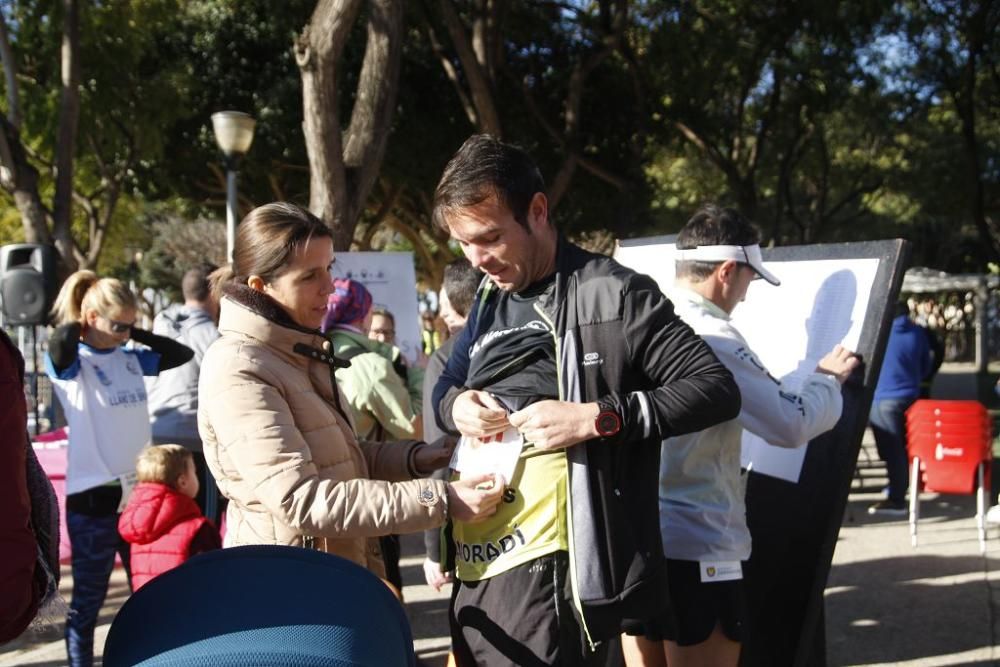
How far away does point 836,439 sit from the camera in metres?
3.62

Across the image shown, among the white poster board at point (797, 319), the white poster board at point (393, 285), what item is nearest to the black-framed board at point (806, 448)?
the white poster board at point (797, 319)

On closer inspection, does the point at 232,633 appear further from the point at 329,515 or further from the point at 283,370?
the point at 283,370

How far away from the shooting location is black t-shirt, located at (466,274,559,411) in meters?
2.40

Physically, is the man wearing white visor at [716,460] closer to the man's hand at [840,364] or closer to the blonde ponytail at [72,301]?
the man's hand at [840,364]

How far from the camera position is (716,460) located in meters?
3.06

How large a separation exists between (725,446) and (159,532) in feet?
7.85

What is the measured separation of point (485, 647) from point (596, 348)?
749 mm

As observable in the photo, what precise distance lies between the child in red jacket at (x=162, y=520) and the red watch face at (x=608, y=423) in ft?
Result: 8.21

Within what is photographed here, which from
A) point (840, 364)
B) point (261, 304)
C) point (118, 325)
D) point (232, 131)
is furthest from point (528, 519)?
point (232, 131)

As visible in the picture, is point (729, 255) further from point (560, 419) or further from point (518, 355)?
point (560, 419)

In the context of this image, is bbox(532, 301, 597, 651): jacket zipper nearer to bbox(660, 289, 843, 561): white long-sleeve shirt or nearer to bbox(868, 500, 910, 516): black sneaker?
bbox(660, 289, 843, 561): white long-sleeve shirt

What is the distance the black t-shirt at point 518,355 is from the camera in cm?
240

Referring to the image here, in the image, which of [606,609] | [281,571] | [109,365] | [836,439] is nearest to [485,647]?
[606,609]

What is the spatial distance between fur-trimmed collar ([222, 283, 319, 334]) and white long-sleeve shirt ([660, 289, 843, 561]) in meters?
1.18
